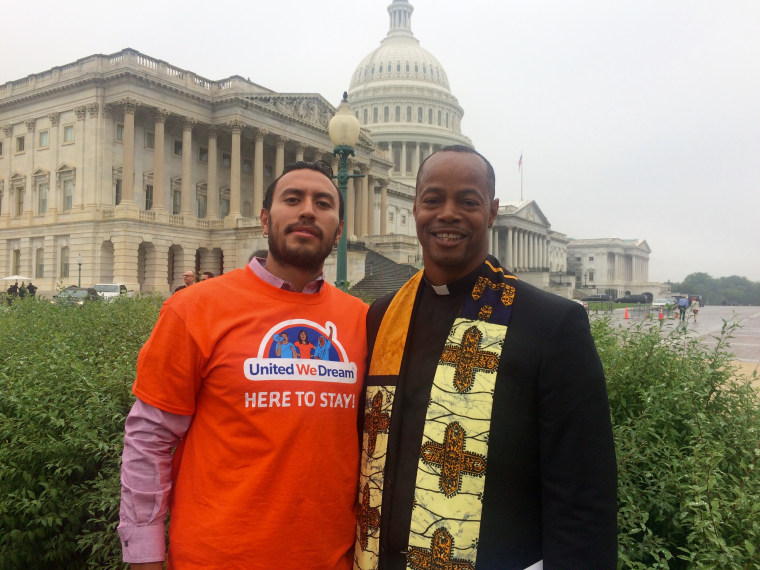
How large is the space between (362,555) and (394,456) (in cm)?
53

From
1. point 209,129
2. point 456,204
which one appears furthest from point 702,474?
point 209,129

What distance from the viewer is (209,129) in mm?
47000

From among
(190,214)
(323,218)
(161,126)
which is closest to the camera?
(323,218)

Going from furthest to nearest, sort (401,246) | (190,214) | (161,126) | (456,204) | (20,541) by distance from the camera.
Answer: (401,246) < (190,214) < (161,126) < (20,541) < (456,204)

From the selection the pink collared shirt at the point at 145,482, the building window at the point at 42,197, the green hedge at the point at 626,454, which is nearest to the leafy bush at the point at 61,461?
the green hedge at the point at 626,454

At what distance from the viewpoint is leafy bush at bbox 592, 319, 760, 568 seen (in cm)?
302

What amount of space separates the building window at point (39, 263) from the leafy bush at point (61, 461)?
45.0 meters

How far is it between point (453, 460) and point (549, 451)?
0.40 metres

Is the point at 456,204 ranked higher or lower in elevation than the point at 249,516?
higher

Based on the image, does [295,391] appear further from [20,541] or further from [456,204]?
[20,541]

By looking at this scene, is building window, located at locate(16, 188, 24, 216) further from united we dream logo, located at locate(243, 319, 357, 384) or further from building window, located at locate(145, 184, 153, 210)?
united we dream logo, located at locate(243, 319, 357, 384)

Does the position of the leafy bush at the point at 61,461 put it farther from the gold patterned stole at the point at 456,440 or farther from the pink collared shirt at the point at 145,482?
the gold patterned stole at the point at 456,440

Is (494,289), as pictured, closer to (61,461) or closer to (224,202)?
(61,461)

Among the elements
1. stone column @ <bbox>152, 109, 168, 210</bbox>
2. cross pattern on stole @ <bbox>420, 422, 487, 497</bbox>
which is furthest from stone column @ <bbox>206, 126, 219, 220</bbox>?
cross pattern on stole @ <bbox>420, 422, 487, 497</bbox>
